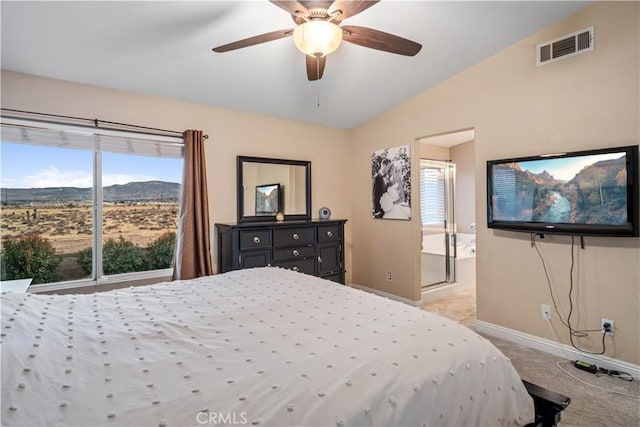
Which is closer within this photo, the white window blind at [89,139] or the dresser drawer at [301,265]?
the white window blind at [89,139]

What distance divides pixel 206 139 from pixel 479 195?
2939 mm

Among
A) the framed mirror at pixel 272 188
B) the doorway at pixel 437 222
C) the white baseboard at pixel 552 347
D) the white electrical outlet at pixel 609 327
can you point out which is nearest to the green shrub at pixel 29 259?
the framed mirror at pixel 272 188

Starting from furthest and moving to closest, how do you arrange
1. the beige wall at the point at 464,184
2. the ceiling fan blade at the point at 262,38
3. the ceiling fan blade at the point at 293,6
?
the beige wall at the point at 464,184 → the ceiling fan blade at the point at 262,38 → the ceiling fan blade at the point at 293,6

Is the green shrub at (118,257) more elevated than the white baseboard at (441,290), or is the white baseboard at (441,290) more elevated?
the green shrub at (118,257)

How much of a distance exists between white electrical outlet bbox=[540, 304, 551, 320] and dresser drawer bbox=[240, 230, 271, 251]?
8.63 ft

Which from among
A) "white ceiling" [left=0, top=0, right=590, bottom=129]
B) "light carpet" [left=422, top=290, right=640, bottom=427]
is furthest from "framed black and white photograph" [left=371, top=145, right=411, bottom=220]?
"light carpet" [left=422, top=290, right=640, bottom=427]

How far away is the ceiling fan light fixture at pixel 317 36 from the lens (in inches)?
69.3

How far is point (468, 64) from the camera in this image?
330 cm

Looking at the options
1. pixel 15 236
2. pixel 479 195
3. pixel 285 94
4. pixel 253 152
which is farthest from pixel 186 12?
pixel 479 195

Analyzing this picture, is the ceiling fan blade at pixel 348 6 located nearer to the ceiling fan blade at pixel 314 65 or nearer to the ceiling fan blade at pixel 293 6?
the ceiling fan blade at pixel 293 6

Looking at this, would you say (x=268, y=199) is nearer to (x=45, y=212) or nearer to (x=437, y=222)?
(x=45, y=212)

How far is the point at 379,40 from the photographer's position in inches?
A: 79.3

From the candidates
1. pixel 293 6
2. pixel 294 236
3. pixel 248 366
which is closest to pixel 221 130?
pixel 294 236

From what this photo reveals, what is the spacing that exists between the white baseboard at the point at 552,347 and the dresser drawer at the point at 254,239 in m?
2.37
